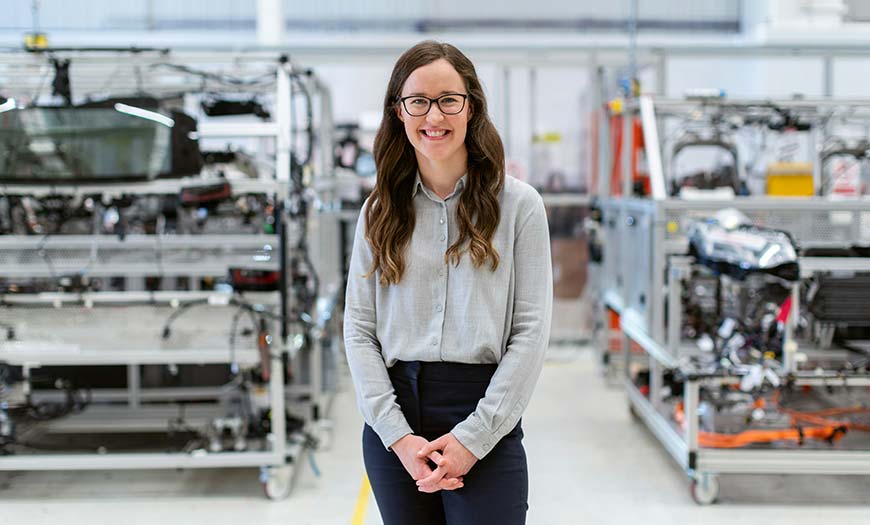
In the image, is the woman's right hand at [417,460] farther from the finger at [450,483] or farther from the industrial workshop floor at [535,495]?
the industrial workshop floor at [535,495]

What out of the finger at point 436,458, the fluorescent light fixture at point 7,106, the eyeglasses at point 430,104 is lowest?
the finger at point 436,458

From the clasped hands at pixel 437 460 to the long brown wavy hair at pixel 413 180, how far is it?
0.33 m

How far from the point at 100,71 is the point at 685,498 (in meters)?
3.68

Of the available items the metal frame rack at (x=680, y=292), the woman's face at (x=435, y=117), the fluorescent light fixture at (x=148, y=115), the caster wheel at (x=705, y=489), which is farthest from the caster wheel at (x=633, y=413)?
the woman's face at (x=435, y=117)

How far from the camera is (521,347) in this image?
1.58 meters

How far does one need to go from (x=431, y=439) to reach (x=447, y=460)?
0.34ft

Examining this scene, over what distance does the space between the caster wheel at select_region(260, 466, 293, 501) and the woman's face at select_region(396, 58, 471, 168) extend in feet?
8.32

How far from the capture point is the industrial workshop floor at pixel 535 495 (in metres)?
3.47

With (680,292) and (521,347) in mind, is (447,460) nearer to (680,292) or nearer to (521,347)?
(521,347)

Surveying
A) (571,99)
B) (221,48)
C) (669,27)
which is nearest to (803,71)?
(669,27)

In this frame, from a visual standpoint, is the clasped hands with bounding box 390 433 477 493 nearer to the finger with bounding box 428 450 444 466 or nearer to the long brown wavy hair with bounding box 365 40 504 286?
the finger with bounding box 428 450 444 466

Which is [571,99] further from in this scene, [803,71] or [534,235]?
[534,235]

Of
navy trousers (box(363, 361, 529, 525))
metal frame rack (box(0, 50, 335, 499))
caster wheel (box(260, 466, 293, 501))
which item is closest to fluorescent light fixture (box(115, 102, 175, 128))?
metal frame rack (box(0, 50, 335, 499))

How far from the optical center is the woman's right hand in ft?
4.97
